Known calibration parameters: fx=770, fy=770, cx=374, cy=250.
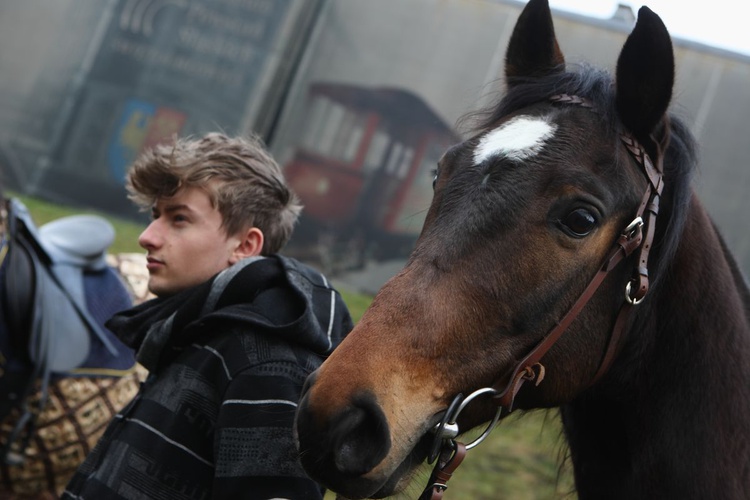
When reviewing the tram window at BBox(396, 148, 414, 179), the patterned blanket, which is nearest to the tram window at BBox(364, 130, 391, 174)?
the tram window at BBox(396, 148, 414, 179)

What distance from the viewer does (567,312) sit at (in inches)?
60.3

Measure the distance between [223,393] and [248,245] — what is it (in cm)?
51

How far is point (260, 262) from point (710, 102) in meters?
11.6

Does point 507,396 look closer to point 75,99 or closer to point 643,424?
point 643,424

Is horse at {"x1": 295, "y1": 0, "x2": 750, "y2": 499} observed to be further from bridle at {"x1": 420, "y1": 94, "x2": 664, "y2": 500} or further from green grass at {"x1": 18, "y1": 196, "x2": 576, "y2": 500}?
green grass at {"x1": 18, "y1": 196, "x2": 576, "y2": 500}

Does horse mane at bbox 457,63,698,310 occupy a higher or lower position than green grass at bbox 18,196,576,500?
higher

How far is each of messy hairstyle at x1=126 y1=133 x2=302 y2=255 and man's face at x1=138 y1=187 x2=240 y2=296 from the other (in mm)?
27

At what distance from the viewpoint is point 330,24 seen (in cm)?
1377

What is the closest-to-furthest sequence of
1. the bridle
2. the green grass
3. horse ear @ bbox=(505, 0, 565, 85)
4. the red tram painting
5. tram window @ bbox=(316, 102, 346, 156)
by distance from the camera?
the bridle → horse ear @ bbox=(505, 0, 565, 85) → the green grass → the red tram painting → tram window @ bbox=(316, 102, 346, 156)

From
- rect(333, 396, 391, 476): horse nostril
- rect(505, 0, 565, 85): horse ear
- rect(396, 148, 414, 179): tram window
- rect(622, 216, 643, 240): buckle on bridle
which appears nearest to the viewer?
rect(333, 396, 391, 476): horse nostril

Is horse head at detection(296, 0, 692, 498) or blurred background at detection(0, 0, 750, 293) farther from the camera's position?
blurred background at detection(0, 0, 750, 293)

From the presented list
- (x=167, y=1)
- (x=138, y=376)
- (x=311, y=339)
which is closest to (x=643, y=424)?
(x=311, y=339)

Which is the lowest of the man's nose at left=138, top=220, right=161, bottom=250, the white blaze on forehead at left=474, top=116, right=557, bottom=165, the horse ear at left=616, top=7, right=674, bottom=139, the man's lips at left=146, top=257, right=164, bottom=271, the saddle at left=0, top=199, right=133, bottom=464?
the saddle at left=0, top=199, right=133, bottom=464

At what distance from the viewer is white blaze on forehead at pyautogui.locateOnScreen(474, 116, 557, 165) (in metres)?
1.58
